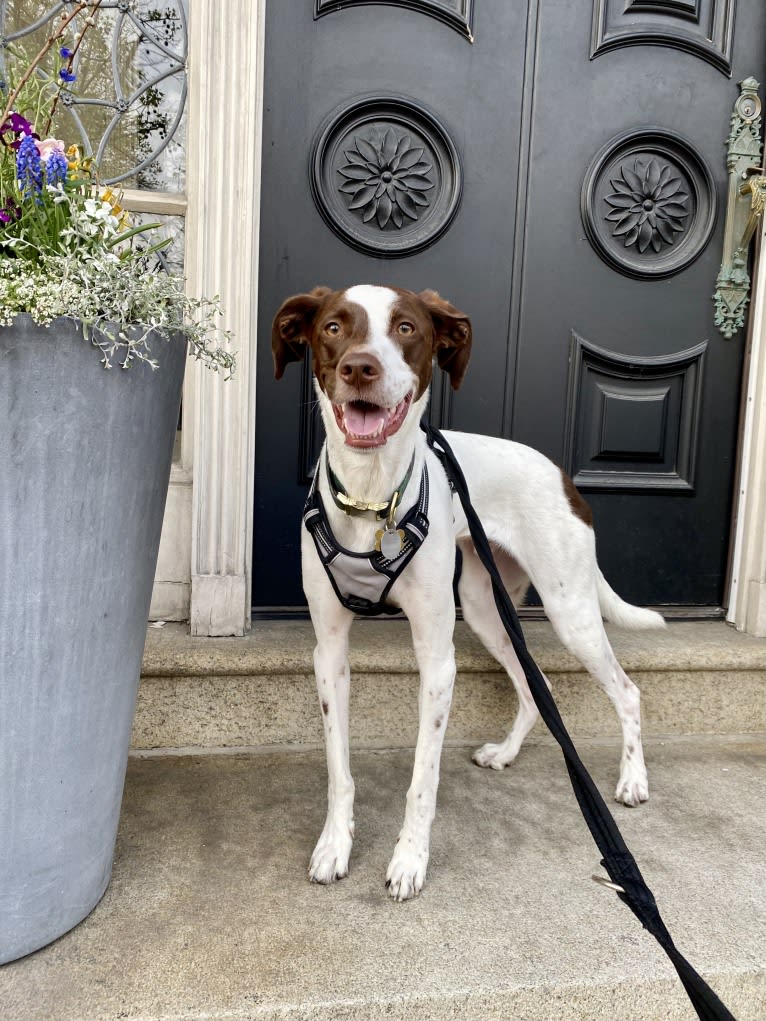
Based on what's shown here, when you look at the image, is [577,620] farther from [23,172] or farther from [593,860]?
[23,172]

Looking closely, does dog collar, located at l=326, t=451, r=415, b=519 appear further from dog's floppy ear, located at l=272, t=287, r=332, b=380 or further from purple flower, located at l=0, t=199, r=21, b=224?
purple flower, located at l=0, t=199, r=21, b=224

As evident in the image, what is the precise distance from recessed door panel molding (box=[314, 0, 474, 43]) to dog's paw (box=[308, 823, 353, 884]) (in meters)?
2.50

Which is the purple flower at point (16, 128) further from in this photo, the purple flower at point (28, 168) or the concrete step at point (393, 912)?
the concrete step at point (393, 912)

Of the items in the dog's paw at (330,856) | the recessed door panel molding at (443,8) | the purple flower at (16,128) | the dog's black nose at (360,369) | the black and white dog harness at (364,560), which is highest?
the recessed door panel molding at (443,8)

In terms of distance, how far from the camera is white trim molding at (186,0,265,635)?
2.33m

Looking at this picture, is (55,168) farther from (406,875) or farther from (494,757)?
(494,757)

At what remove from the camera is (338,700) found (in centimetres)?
188

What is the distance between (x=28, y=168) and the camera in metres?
1.27

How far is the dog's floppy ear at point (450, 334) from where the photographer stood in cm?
185

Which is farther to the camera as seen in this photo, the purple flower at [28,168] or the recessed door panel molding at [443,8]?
the recessed door panel molding at [443,8]

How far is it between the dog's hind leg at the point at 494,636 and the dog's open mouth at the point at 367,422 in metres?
0.85

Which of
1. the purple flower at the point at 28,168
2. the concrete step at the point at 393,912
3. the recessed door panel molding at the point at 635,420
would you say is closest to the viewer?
the purple flower at the point at 28,168

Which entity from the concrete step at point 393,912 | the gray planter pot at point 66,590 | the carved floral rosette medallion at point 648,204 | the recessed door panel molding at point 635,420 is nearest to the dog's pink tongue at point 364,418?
the gray planter pot at point 66,590

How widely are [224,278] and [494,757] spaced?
1.69m
